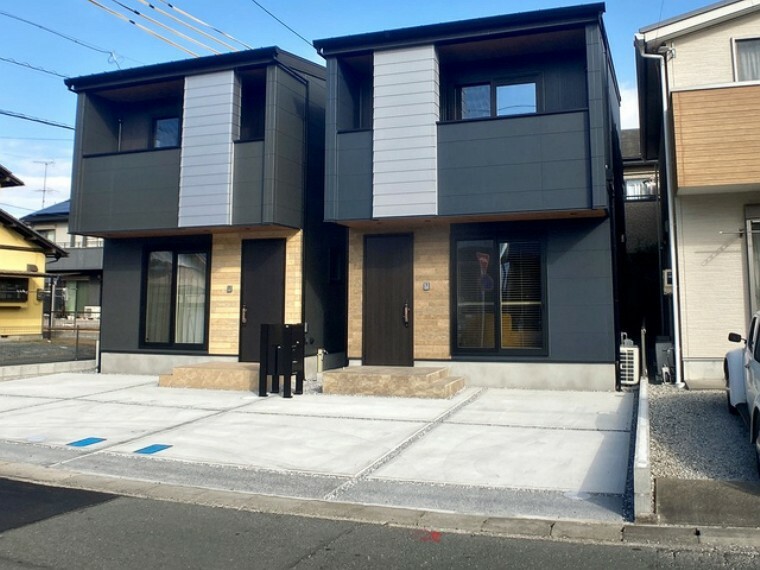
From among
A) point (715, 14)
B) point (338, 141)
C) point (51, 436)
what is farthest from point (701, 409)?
point (51, 436)

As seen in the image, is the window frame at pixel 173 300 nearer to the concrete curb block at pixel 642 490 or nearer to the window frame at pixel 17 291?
the concrete curb block at pixel 642 490

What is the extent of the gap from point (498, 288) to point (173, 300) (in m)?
7.19

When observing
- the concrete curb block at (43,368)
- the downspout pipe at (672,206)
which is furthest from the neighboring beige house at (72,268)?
the downspout pipe at (672,206)

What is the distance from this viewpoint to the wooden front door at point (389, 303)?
11.8 m

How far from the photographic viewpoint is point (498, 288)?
444 inches

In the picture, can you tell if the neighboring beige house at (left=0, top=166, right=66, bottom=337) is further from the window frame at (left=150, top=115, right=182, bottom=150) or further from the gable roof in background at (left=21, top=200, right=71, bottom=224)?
the gable roof in background at (left=21, top=200, right=71, bottom=224)

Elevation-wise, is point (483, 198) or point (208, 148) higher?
point (208, 148)

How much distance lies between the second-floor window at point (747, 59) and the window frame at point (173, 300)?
10.6m

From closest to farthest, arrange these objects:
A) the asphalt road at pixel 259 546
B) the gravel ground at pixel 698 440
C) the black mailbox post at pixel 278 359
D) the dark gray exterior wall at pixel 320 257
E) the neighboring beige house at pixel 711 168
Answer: the asphalt road at pixel 259 546 → the gravel ground at pixel 698 440 → the neighboring beige house at pixel 711 168 → the black mailbox post at pixel 278 359 → the dark gray exterior wall at pixel 320 257

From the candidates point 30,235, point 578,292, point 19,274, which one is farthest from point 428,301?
point 30,235

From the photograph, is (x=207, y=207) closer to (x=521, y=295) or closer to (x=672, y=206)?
(x=521, y=295)

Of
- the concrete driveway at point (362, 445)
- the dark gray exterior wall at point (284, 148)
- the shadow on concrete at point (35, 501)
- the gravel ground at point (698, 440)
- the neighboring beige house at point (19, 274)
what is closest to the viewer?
the shadow on concrete at point (35, 501)

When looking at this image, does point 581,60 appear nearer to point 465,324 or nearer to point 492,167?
point 492,167

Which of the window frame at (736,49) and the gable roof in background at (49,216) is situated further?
the gable roof in background at (49,216)
